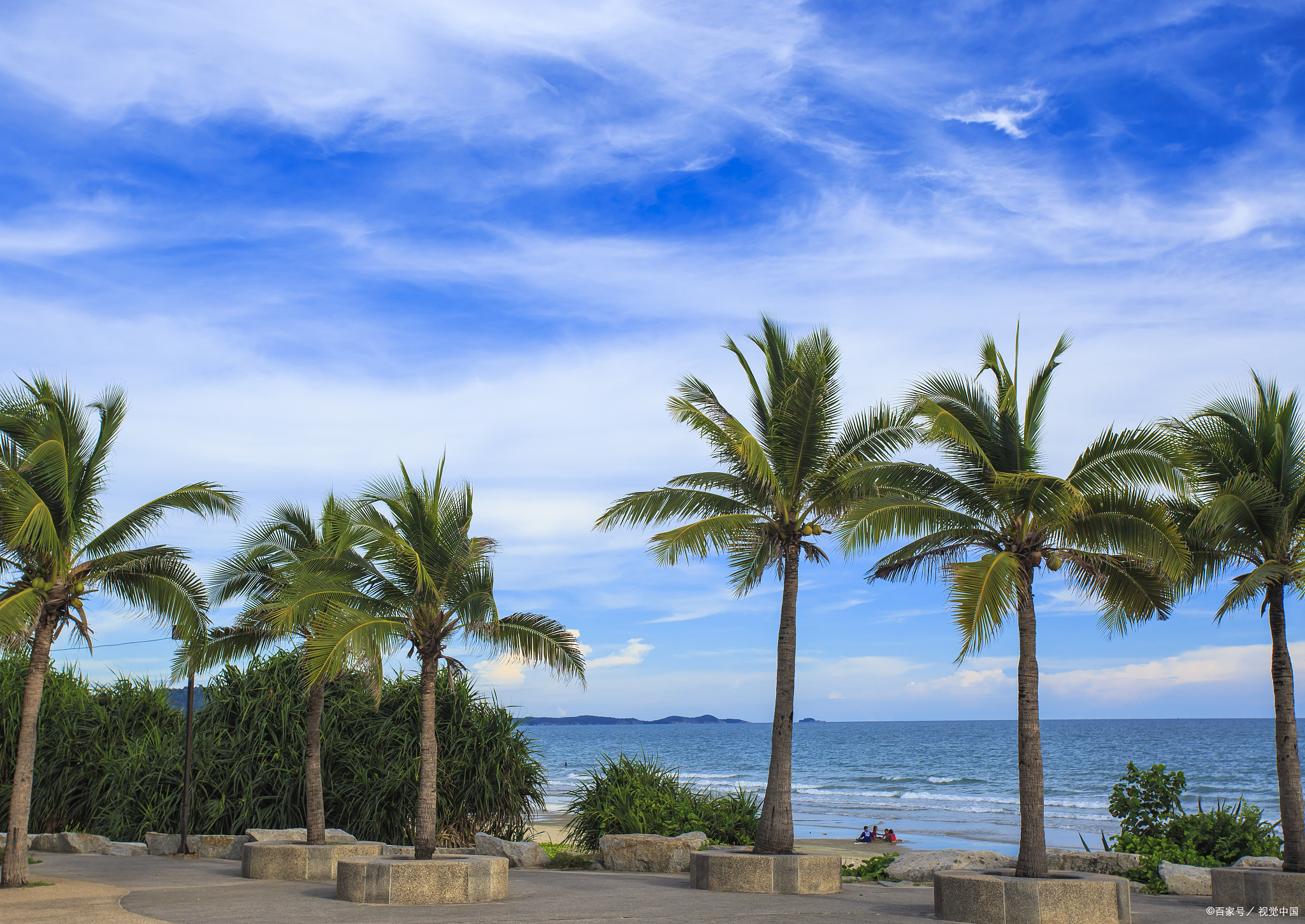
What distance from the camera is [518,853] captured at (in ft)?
59.2

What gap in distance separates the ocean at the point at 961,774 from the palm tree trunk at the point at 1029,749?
13409mm

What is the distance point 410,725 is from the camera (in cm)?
2262

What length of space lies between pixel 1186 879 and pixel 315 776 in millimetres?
13157

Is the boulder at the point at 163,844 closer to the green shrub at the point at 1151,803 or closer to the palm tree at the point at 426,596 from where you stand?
the palm tree at the point at 426,596

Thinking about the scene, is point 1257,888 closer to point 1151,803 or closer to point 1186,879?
point 1186,879

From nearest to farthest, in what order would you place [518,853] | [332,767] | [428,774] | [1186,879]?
1. [1186,879]
2. [428,774]
3. [518,853]
4. [332,767]

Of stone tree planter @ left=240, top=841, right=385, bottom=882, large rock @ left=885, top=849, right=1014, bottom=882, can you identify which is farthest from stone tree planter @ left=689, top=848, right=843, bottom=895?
stone tree planter @ left=240, top=841, right=385, bottom=882

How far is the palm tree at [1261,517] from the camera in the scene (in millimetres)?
12688

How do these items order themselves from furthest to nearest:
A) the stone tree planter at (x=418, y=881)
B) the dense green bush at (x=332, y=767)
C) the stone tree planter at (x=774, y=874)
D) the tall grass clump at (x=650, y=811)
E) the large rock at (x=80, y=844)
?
the dense green bush at (x=332, y=767) < the large rock at (x=80, y=844) < the tall grass clump at (x=650, y=811) < the stone tree planter at (x=774, y=874) < the stone tree planter at (x=418, y=881)

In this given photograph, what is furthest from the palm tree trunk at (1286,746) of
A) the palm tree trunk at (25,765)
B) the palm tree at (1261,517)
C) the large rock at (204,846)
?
the large rock at (204,846)

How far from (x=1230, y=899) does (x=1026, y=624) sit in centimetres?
391

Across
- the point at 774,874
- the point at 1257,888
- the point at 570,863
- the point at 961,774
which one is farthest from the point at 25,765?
the point at 961,774

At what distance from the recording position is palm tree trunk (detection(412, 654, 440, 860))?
13750mm

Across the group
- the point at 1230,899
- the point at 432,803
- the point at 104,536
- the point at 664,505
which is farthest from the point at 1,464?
the point at 1230,899
